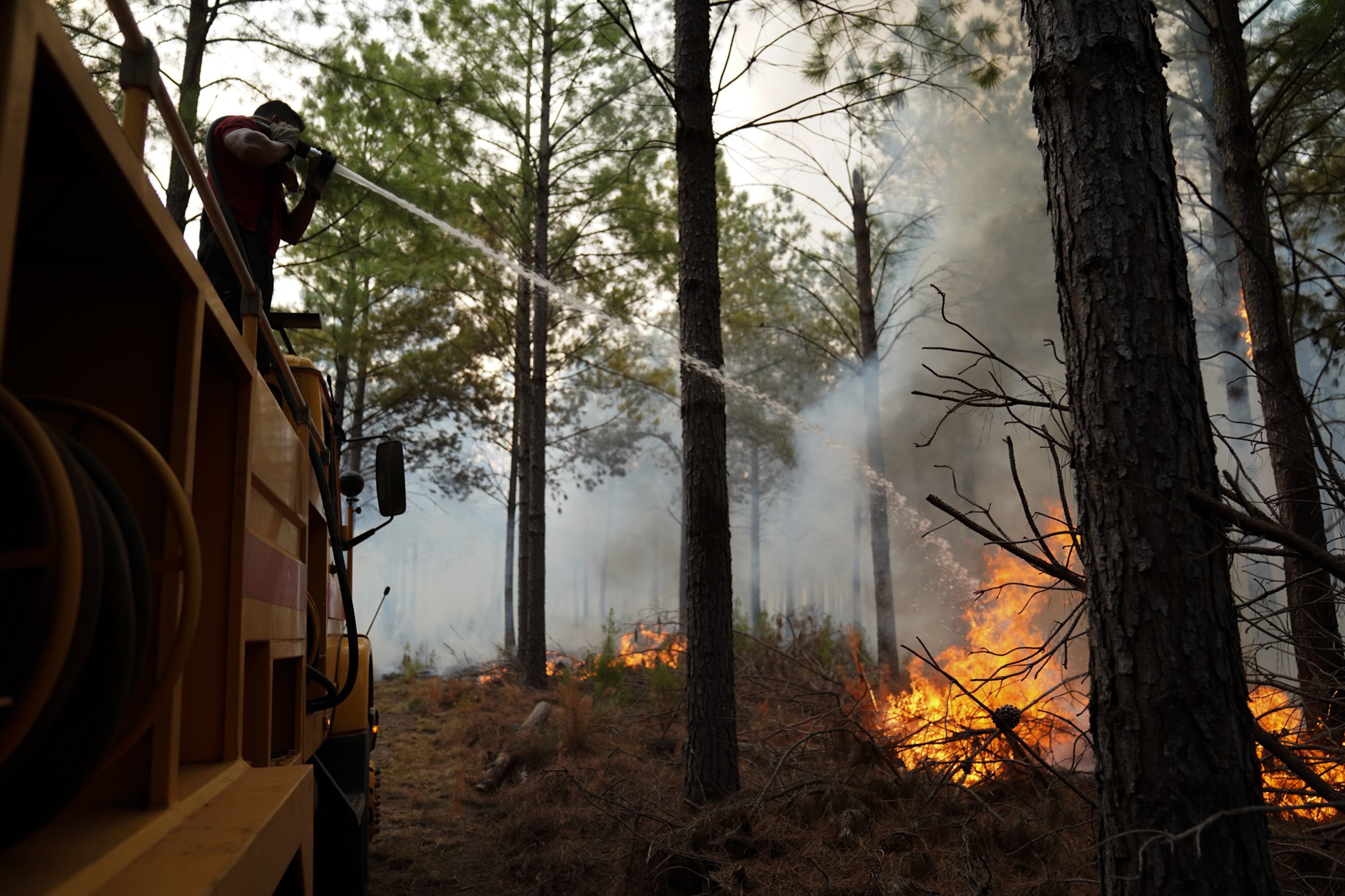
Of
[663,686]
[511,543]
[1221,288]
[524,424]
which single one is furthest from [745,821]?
[511,543]

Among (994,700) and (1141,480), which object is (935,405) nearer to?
(994,700)

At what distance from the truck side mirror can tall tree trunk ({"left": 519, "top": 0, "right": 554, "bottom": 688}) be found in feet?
23.8

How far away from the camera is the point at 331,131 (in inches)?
360

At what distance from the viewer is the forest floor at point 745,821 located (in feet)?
13.8

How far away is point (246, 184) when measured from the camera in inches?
158

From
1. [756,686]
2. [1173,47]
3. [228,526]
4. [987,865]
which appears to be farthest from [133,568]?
[1173,47]

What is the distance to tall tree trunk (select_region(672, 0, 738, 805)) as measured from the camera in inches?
213

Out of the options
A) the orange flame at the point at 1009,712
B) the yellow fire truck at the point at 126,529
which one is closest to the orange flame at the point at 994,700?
the orange flame at the point at 1009,712

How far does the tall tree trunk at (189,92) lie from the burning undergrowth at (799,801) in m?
4.93

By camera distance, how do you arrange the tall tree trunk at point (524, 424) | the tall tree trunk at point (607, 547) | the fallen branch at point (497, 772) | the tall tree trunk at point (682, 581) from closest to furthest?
the fallen branch at point (497, 772)
the tall tree trunk at point (682, 581)
the tall tree trunk at point (524, 424)
the tall tree trunk at point (607, 547)

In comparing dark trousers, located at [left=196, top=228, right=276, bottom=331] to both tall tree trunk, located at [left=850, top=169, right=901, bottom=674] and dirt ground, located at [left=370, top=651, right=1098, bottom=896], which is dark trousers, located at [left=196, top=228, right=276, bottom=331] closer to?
dirt ground, located at [left=370, top=651, right=1098, bottom=896]

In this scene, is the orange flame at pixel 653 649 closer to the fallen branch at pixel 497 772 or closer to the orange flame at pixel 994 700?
the fallen branch at pixel 497 772

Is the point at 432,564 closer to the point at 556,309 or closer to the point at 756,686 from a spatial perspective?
the point at 556,309

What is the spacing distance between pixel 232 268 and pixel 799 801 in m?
4.17
